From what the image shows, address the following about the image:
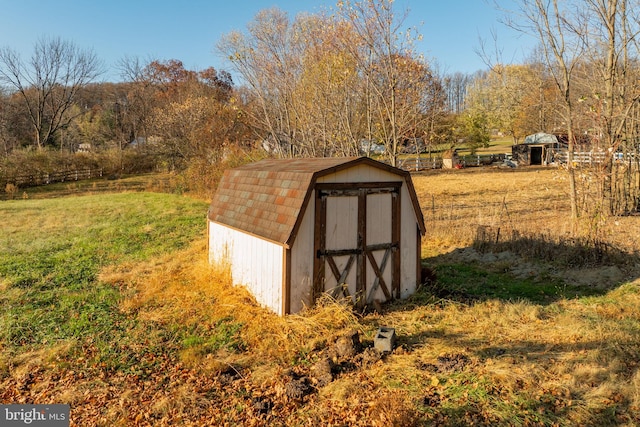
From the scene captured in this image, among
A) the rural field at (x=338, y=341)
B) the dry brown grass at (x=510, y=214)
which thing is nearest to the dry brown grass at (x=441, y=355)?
the rural field at (x=338, y=341)

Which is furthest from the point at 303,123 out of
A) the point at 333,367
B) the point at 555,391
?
the point at 555,391

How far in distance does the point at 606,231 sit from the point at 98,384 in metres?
11.3

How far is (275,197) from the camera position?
7.55 meters

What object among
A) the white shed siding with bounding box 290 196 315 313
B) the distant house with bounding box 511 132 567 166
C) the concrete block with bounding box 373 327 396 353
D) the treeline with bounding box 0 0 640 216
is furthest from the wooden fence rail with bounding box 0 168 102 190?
the distant house with bounding box 511 132 567 166

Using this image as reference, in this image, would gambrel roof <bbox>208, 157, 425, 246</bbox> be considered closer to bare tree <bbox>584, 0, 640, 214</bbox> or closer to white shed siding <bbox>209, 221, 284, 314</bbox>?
white shed siding <bbox>209, 221, 284, 314</bbox>

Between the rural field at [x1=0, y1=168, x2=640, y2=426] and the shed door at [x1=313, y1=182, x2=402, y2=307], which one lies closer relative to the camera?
the rural field at [x1=0, y1=168, x2=640, y2=426]

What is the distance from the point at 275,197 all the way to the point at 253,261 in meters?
1.28

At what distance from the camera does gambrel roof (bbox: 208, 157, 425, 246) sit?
6797 mm

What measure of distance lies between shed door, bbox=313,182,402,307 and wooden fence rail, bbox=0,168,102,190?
3109 centimetres

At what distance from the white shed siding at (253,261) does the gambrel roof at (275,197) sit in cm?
22

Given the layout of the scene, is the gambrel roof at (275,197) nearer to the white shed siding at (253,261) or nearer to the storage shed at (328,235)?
the storage shed at (328,235)

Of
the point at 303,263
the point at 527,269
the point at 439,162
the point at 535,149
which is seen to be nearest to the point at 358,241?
the point at 303,263

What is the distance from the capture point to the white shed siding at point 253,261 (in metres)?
6.93

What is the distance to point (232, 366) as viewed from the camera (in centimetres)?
541
